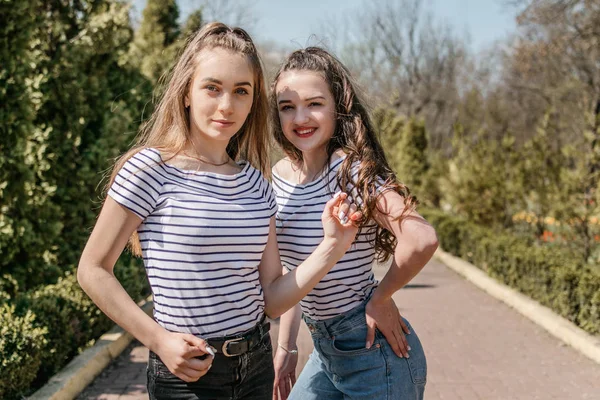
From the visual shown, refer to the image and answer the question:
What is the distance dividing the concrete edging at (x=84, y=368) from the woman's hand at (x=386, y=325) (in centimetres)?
322

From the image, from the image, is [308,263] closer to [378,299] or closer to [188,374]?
[378,299]

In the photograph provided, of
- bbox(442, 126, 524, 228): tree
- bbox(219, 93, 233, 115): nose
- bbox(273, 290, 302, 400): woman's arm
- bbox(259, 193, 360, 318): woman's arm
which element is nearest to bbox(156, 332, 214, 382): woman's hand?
bbox(259, 193, 360, 318): woman's arm

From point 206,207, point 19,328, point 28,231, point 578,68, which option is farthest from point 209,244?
point 578,68

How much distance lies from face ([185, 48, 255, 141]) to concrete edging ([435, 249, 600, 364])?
5246 mm

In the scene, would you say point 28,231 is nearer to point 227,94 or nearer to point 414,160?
point 227,94

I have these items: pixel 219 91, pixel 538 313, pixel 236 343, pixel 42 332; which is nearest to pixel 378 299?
pixel 236 343

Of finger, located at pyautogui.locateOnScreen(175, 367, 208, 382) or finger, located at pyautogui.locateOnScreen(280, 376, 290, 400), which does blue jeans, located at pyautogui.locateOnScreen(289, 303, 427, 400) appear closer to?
finger, located at pyautogui.locateOnScreen(280, 376, 290, 400)

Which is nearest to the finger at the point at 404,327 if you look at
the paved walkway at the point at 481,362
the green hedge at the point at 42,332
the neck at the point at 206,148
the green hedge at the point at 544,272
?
the neck at the point at 206,148

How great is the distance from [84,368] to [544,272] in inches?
223

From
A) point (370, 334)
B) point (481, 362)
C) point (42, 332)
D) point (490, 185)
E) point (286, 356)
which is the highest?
point (370, 334)

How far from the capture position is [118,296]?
183cm

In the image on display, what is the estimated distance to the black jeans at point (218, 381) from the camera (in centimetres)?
193

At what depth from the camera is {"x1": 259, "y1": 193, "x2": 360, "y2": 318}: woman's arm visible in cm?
201

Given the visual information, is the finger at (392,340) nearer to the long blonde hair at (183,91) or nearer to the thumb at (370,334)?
the thumb at (370,334)
